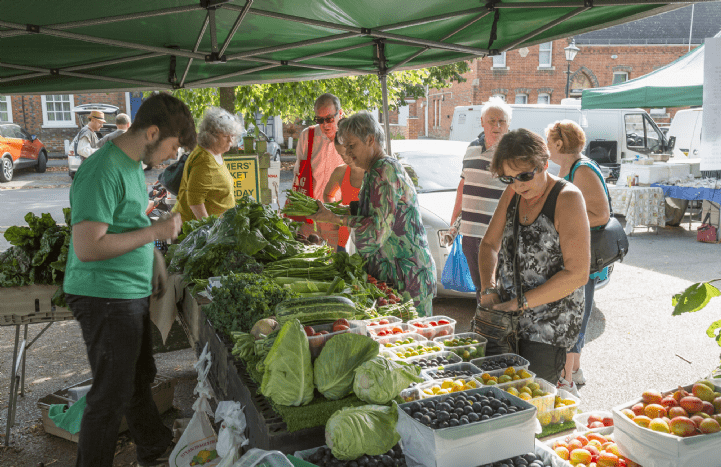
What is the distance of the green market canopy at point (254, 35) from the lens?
340cm

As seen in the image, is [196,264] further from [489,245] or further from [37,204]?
[37,204]

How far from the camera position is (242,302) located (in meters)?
2.68

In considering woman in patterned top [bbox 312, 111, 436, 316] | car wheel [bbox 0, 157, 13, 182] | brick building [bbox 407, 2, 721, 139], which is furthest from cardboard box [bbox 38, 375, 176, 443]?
brick building [bbox 407, 2, 721, 139]

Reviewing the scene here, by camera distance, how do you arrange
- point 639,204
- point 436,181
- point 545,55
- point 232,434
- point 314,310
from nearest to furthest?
point 232,434 < point 314,310 < point 436,181 < point 639,204 < point 545,55

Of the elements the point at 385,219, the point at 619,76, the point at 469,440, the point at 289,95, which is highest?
the point at 619,76

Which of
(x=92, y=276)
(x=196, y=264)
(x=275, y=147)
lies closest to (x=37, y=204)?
(x=275, y=147)

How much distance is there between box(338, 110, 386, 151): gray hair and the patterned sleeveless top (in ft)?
3.37

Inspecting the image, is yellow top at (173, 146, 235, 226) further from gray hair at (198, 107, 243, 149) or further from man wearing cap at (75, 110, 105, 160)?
man wearing cap at (75, 110, 105, 160)

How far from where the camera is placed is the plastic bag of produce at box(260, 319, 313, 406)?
6.20 ft

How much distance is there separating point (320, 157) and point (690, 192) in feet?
27.0

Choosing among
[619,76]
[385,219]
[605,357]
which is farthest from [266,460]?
[619,76]

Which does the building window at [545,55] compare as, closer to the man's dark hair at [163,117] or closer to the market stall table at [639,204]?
the market stall table at [639,204]

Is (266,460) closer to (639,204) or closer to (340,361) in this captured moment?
(340,361)

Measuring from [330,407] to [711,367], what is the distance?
14.1ft
